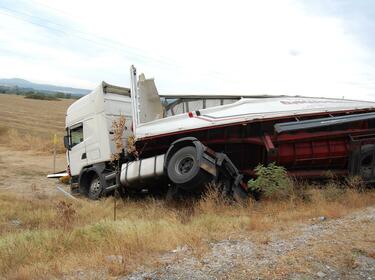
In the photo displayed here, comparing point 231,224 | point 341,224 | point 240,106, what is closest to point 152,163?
point 240,106

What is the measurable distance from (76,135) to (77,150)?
448 millimetres

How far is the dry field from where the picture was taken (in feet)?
14.8

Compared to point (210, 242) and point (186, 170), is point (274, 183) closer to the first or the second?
point (186, 170)

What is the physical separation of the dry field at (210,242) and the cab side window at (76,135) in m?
3.78

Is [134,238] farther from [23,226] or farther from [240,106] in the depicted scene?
[240,106]

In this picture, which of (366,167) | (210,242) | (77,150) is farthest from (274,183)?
(77,150)

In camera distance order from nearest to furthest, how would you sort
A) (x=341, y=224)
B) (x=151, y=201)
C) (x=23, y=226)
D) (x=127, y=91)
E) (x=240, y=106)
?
(x=341, y=224) < (x=23, y=226) < (x=240, y=106) < (x=151, y=201) < (x=127, y=91)

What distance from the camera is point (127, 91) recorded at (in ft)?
42.3

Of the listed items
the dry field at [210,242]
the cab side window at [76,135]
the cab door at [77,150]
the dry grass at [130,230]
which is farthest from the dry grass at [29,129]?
the dry field at [210,242]

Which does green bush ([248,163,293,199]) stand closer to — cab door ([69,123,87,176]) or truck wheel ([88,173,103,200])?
truck wheel ([88,173,103,200])

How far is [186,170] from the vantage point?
9.27m

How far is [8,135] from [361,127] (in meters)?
30.2

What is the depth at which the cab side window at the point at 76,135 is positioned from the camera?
13.1 metres

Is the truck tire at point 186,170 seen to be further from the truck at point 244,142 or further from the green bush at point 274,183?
the green bush at point 274,183
